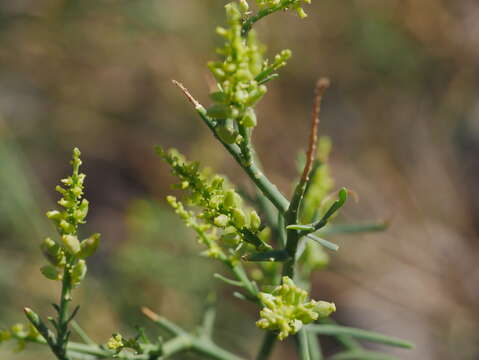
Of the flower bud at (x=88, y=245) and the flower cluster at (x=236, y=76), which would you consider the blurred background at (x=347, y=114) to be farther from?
the flower cluster at (x=236, y=76)

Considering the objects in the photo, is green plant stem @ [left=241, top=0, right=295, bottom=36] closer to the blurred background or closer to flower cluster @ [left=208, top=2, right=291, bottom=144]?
flower cluster @ [left=208, top=2, right=291, bottom=144]

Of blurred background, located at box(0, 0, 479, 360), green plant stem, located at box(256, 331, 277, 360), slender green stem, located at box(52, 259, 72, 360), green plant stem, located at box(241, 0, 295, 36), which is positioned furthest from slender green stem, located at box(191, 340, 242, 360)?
blurred background, located at box(0, 0, 479, 360)

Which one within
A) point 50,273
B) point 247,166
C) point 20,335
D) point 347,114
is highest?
point 347,114

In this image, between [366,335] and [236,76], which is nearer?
[236,76]

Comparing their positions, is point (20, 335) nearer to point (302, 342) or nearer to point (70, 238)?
point (70, 238)

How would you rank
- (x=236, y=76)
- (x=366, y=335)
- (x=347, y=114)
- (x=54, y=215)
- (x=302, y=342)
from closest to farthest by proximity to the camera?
(x=236, y=76) → (x=54, y=215) → (x=302, y=342) → (x=366, y=335) → (x=347, y=114)

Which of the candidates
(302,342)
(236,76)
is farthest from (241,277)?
(236,76)
